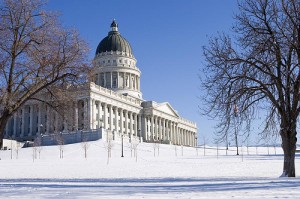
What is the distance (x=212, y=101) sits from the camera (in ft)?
70.5

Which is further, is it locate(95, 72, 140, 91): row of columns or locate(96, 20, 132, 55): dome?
locate(96, 20, 132, 55): dome

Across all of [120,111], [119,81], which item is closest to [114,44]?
[119,81]

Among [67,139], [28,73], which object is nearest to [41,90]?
[28,73]

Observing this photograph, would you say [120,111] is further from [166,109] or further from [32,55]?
[32,55]

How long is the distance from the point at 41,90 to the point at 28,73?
1.69 meters

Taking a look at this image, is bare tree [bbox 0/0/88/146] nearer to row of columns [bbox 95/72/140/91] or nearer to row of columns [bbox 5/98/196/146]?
row of columns [bbox 5/98/196/146]

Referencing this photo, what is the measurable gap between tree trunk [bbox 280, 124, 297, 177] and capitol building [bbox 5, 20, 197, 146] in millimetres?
56183

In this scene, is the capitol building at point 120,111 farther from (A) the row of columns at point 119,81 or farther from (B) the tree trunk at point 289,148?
(B) the tree trunk at point 289,148

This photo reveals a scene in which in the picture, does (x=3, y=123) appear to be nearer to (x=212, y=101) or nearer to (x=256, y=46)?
(x=212, y=101)

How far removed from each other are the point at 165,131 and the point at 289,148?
11008cm

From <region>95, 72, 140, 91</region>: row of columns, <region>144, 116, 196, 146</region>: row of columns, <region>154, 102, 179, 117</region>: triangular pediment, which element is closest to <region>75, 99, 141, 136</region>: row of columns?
<region>144, 116, 196, 146</region>: row of columns

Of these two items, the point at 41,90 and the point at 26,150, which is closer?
the point at 41,90

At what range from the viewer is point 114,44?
135500mm

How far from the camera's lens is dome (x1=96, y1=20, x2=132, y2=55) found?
442 feet
